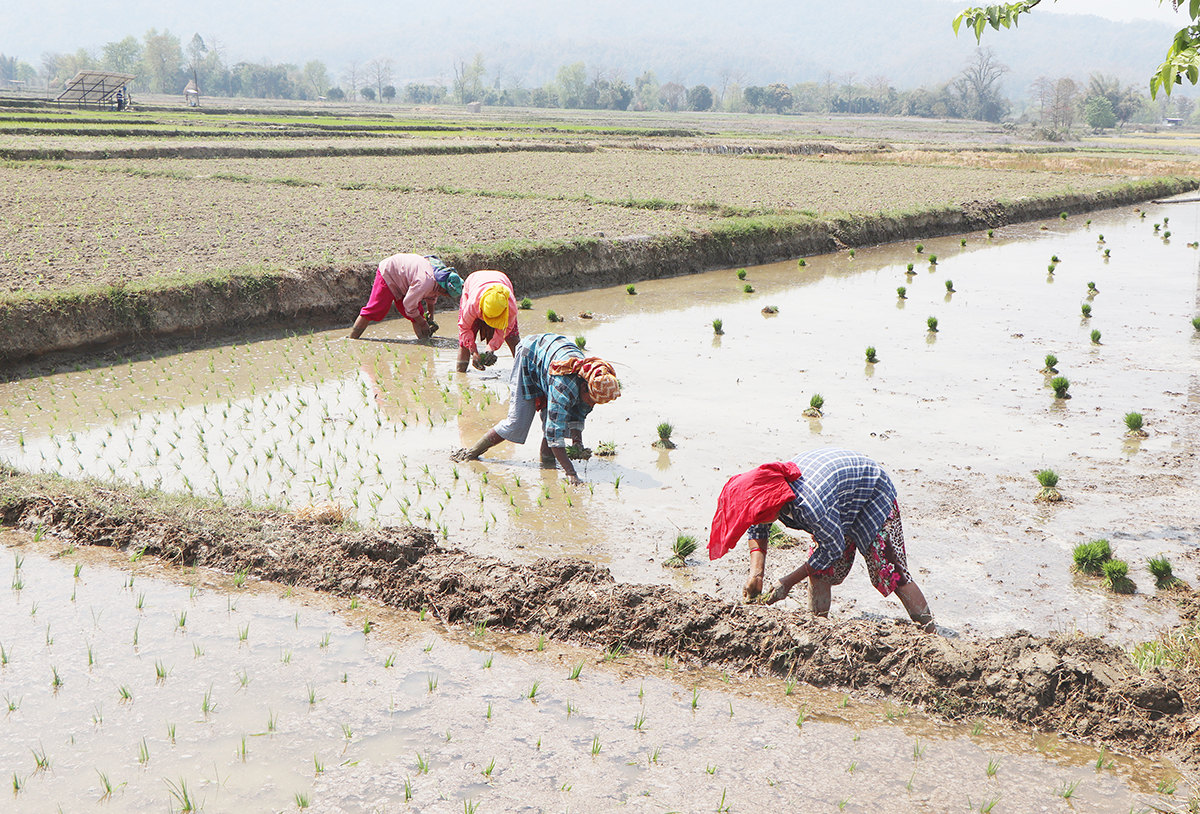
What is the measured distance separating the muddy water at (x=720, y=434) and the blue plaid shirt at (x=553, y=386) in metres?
0.47

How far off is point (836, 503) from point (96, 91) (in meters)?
57.1

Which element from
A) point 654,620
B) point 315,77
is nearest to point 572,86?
point 315,77

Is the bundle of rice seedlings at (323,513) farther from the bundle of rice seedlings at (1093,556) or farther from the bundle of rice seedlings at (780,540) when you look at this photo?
the bundle of rice seedlings at (1093,556)

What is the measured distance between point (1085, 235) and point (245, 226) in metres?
17.3

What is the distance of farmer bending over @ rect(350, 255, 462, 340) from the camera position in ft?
29.8

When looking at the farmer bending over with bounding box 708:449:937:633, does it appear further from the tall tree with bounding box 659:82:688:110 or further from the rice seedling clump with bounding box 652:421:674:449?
the tall tree with bounding box 659:82:688:110

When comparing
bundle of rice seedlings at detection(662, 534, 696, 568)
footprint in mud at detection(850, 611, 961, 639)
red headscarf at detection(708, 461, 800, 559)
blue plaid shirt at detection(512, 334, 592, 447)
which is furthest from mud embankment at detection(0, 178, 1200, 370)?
footprint in mud at detection(850, 611, 961, 639)

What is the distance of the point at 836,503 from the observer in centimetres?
409

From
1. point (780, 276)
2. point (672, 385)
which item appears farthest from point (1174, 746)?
point (780, 276)

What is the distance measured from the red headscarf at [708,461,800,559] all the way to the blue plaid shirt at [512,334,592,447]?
6.05ft

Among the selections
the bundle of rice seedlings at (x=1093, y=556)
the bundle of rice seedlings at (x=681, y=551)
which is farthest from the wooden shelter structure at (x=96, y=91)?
the bundle of rice seedlings at (x=1093, y=556)

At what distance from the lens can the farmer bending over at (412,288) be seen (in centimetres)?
909

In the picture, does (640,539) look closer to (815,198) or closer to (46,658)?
(46,658)

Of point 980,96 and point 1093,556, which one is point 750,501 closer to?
point 1093,556
